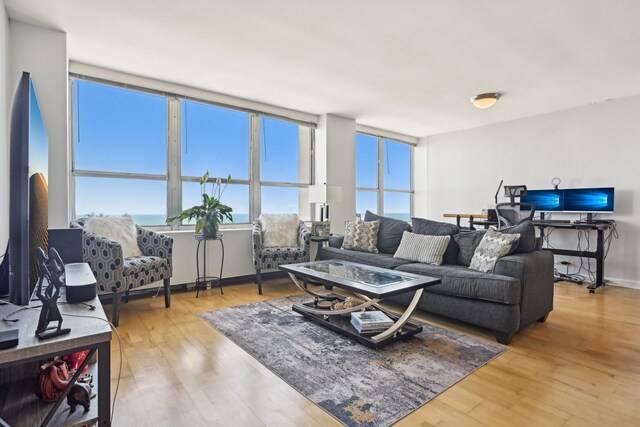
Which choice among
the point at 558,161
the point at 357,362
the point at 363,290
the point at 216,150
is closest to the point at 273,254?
the point at 216,150

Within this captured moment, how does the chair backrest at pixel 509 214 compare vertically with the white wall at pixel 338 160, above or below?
below

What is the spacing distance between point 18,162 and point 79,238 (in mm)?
1142

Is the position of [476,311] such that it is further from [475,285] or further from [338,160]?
[338,160]

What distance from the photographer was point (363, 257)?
3824 mm

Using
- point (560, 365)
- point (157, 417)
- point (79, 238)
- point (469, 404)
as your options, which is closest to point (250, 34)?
point (79, 238)

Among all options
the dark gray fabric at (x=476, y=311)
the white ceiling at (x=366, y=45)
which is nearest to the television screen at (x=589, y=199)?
the white ceiling at (x=366, y=45)

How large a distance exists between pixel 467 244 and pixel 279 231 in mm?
2308

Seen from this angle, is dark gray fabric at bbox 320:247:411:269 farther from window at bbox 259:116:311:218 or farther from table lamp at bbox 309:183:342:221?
window at bbox 259:116:311:218

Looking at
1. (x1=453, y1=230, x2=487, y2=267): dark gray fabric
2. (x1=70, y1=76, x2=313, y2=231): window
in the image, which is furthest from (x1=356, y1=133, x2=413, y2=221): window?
(x1=453, y1=230, x2=487, y2=267): dark gray fabric

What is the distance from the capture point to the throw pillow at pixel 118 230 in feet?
10.9

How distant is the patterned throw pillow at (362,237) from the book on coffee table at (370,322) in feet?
4.82

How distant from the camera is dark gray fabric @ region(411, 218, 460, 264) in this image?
3496mm

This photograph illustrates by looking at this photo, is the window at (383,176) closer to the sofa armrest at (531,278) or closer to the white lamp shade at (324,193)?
the white lamp shade at (324,193)

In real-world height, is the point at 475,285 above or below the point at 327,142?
below
